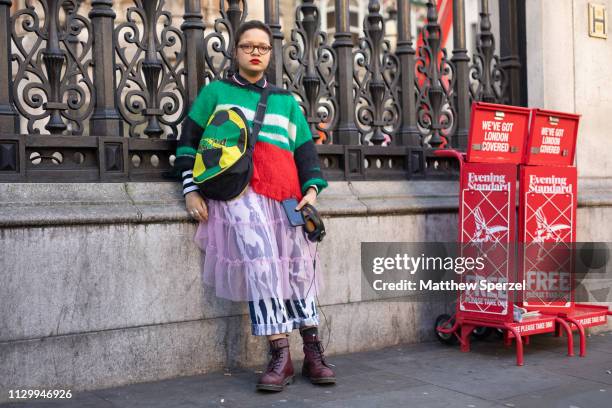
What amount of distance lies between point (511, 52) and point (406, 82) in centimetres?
136

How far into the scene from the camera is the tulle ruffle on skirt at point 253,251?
5078 mm

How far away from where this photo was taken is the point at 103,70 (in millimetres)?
5430

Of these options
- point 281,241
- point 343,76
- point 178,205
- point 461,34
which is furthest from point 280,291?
point 461,34

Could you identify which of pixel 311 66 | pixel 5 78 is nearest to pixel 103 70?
pixel 5 78

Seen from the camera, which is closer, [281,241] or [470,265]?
[281,241]

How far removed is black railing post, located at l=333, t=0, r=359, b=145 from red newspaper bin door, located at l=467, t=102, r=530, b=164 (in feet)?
3.49

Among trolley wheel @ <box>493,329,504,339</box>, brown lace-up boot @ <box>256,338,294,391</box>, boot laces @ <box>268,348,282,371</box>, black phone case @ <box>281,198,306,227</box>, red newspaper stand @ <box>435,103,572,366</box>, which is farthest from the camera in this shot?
trolley wheel @ <box>493,329,504,339</box>

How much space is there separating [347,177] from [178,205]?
1.64 meters

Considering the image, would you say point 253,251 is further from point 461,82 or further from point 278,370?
point 461,82

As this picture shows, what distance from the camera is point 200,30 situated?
19.3 ft

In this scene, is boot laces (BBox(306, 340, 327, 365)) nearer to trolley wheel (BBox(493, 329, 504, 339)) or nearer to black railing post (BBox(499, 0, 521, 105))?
trolley wheel (BBox(493, 329, 504, 339))

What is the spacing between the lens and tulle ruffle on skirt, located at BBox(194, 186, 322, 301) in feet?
16.7

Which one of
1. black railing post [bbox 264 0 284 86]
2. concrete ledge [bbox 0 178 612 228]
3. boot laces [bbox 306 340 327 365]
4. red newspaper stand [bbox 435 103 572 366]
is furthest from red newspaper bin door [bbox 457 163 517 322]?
black railing post [bbox 264 0 284 86]

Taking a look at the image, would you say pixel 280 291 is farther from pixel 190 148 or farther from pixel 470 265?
pixel 470 265
